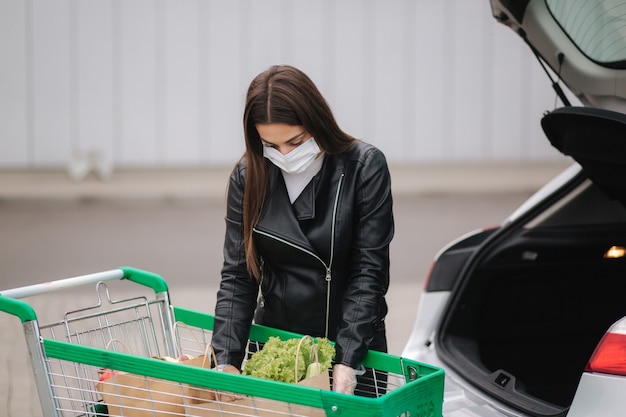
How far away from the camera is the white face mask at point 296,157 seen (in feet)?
9.36

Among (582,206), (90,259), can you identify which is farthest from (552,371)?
(90,259)

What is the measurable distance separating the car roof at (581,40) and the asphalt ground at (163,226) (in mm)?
3178

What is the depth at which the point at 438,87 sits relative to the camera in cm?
1894

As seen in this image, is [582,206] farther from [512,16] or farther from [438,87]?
[438,87]

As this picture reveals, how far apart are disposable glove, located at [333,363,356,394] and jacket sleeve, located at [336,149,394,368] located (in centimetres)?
14

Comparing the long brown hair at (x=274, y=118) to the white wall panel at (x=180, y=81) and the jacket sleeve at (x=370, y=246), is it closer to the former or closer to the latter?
the jacket sleeve at (x=370, y=246)

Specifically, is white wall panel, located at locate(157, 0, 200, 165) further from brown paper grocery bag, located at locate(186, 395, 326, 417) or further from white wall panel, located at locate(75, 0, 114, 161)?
brown paper grocery bag, located at locate(186, 395, 326, 417)

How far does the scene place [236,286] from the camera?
118 inches

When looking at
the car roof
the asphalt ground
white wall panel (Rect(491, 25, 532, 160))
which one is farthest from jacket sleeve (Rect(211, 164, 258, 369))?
white wall panel (Rect(491, 25, 532, 160))

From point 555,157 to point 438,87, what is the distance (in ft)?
10.0

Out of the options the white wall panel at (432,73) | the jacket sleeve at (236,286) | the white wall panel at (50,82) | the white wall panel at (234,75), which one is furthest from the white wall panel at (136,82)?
the jacket sleeve at (236,286)

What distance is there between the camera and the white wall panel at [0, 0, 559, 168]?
58.9 feet

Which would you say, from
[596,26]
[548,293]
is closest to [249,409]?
[596,26]

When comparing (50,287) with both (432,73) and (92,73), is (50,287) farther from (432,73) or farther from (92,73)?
(432,73)
